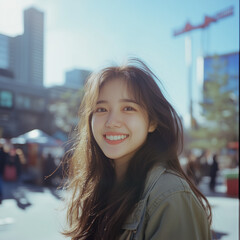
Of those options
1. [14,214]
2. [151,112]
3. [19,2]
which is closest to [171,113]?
[151,112]

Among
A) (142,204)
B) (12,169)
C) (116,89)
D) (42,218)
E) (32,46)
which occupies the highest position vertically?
(32,46)

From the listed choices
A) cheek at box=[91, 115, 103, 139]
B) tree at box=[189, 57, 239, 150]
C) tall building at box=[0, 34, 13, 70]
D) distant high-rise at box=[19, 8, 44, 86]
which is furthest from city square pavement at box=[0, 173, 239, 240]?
tree at box=[189, 57, 239, 150]

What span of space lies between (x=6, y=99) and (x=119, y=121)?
5.76 feet

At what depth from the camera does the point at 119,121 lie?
4.21 feet

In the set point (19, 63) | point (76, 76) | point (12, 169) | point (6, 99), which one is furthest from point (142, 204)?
point (12, 169)

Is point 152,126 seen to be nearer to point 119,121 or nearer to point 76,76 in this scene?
point 119,121

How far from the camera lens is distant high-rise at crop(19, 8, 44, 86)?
7.80 feet

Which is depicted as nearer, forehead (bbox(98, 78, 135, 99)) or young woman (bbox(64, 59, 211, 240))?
young woman (bbox(64, 59, 211, 240))

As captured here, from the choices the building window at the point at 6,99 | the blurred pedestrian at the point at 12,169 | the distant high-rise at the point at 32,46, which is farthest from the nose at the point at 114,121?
the blurred pedestrian at the point at 12,169

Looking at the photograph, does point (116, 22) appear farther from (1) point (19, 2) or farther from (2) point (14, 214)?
(2) point (14, 214)

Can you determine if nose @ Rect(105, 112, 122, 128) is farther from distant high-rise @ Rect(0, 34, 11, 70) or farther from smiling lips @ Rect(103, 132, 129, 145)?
distant high-rise @ Rect(0, 34, 11, 70)

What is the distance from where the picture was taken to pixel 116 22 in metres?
2.83

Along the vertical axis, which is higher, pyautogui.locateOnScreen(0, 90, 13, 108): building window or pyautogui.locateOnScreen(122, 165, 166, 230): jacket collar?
pyautogui.locateOnScreen(0, 90, 13, 108): building window

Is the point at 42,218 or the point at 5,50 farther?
the point at 42,218
